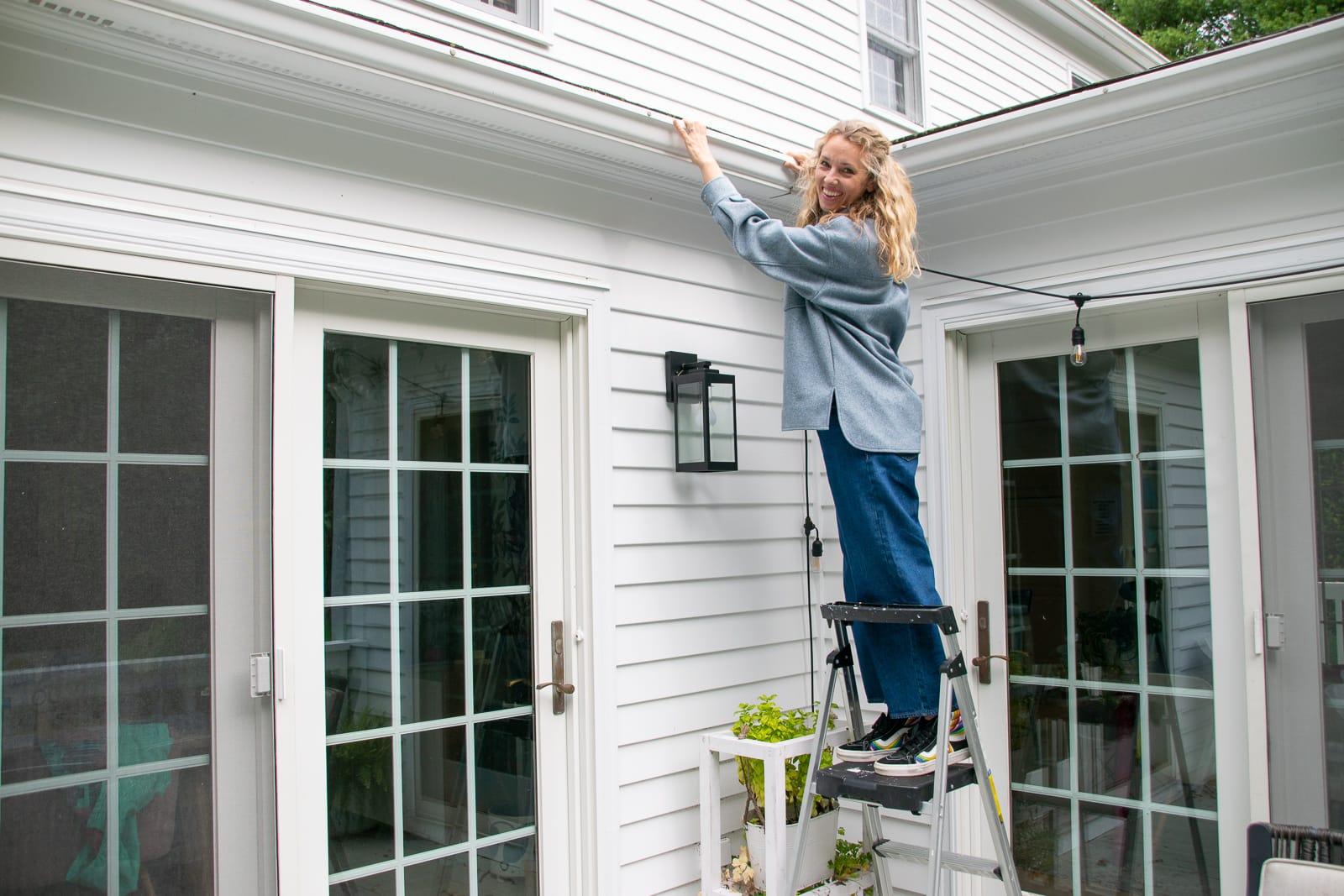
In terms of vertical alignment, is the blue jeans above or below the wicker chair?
above

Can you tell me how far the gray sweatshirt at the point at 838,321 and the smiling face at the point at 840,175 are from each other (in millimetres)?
116

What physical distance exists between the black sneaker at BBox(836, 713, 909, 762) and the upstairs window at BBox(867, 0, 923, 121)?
3.45 metres

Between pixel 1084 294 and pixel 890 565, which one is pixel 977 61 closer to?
pixel 1084 294

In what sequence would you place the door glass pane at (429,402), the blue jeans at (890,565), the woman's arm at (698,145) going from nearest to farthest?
1. the blue jeans at (890,565)
2. the door glass pane at (429,402)
3. the woman's arm at (698,145)

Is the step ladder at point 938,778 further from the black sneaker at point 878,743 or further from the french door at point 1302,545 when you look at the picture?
the french door at point 1302,545

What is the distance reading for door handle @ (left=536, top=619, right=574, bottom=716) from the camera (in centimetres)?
294

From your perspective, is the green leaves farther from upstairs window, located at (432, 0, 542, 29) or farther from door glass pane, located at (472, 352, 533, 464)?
upstairs window, located at (432, 0, 542, 29)

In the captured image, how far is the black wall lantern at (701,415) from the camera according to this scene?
319 centimetres

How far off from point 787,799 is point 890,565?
1051 mm

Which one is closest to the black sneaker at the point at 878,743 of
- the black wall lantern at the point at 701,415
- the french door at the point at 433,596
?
the french door at the point at 433,596

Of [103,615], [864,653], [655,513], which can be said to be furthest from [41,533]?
[864,653]

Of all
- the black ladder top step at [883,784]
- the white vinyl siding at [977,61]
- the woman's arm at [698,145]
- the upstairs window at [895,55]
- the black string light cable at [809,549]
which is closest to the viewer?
the black ladder top step at [883,784]

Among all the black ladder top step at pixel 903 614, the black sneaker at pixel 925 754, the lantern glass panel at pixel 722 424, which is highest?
the lantern glass panel at pixel 722 424

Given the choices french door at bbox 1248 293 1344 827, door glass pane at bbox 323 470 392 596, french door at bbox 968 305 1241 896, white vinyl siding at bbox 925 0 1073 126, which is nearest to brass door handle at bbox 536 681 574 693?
door glass pane at bbox 323 470 392 596
